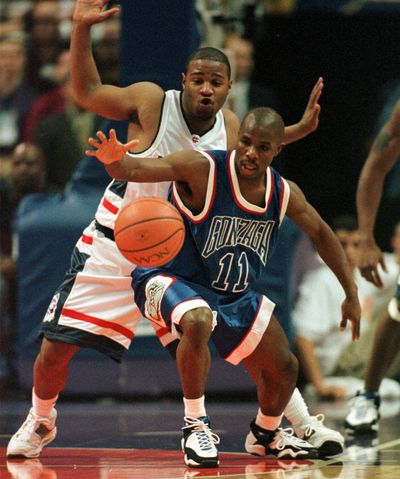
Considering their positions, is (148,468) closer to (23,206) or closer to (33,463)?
(33,463)

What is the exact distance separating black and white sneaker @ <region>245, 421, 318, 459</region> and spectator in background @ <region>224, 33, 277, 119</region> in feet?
13.4

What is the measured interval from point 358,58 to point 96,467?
6.64m

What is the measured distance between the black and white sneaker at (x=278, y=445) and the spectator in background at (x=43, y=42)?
5.74 m

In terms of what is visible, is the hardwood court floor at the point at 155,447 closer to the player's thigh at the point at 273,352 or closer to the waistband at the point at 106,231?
the player's thigh at the point at 273,352

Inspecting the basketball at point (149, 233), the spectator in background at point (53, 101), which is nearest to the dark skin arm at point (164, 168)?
the basketball at point (149, 233)

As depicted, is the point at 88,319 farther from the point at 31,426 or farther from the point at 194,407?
the point at 194,407

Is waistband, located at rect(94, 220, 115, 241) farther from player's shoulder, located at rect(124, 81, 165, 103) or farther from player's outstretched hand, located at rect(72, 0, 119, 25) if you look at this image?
player's outstretched hand, located at rect(72, 0, 119, 25)

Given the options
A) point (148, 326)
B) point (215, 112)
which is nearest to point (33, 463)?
point (215, 112)

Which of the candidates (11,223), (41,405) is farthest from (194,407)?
(11,223)

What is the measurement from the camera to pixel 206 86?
5.37 metres

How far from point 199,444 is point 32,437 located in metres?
0.96

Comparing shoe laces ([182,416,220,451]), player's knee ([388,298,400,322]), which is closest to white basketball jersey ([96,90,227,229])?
shoe laces ([182,416,220,451])

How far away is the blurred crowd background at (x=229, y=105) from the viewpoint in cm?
838

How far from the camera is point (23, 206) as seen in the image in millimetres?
8445
